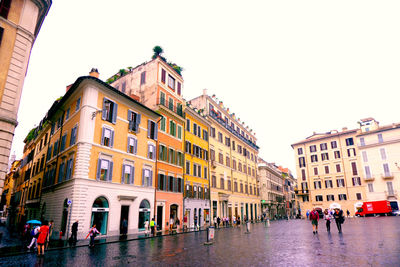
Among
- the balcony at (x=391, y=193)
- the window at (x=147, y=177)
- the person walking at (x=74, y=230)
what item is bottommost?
the person walking at (x=74, y=230)

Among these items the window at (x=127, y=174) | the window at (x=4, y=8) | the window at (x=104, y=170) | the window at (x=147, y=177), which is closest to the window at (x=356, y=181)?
the window at (x=147, y=177)

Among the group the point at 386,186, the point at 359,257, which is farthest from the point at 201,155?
the point at 386,186

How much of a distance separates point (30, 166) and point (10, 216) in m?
16.7

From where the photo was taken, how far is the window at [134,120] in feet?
85.9

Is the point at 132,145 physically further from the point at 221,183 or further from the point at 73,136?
the point at 221,183

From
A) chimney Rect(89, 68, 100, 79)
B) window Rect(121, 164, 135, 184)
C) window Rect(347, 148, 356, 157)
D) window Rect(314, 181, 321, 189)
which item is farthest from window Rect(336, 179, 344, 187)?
chimney Rect(89, 68, 100, 79)

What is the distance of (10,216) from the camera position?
4834 centimetres

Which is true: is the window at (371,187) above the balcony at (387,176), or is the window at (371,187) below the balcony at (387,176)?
below

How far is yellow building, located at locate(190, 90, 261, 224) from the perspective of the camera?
139 feet

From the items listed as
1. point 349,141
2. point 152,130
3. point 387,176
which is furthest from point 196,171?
point 387,176

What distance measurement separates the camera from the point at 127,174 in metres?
25.0

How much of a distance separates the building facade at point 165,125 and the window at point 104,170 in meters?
6.76

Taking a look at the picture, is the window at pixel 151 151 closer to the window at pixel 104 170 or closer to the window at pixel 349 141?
the window at pixel 104 170

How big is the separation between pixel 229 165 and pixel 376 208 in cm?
3216
